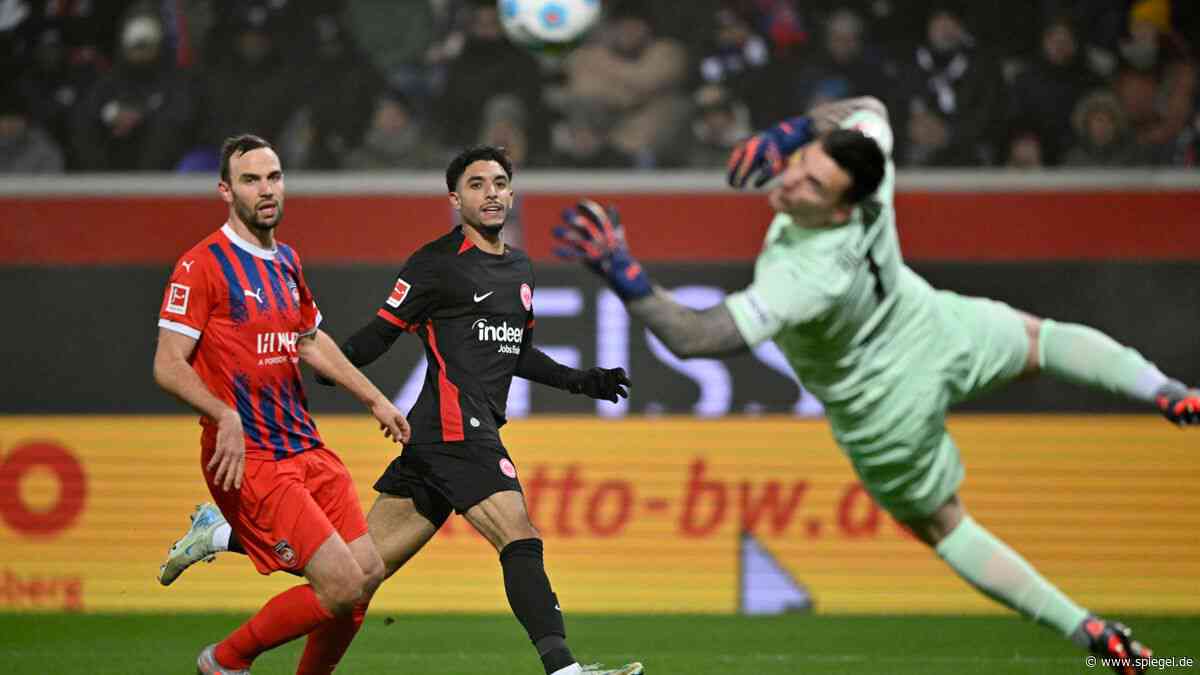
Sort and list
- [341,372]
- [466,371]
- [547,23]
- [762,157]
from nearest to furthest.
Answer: [762,157]
[341,372]
[466,371]
[547,23]

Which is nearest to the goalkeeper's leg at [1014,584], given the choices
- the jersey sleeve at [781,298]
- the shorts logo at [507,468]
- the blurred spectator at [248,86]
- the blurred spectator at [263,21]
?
the jersey sleeve at [781,298]

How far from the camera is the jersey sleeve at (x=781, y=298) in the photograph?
214 inches

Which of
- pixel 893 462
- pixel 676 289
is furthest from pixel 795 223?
pixel 676 289

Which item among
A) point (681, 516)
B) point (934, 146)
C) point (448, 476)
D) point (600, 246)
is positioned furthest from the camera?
point (934, 146)

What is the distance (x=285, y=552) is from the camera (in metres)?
6.32

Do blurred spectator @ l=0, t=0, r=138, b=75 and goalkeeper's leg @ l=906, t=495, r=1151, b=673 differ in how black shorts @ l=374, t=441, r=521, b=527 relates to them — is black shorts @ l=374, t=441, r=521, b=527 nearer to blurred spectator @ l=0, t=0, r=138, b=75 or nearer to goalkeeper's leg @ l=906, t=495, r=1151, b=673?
goalkeeper's leg @ l=906, t=495, r=1151, b=673

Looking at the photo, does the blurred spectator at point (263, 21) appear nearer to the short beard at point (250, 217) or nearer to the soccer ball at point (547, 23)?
the soccer ball at point (547, 23)

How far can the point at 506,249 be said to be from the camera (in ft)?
23.8

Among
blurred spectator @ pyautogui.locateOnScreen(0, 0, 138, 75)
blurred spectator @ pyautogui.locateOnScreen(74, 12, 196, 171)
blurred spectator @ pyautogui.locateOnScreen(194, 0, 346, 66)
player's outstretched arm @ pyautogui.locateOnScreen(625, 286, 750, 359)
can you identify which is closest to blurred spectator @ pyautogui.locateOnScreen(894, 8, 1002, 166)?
blurred spectator @ pyautogui.locateOnScreen(194, 0, 346, 66)

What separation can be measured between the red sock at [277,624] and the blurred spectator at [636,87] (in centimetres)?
610

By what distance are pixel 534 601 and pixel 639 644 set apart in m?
3.20

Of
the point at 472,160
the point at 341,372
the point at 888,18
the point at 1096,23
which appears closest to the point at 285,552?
the point at 341,372

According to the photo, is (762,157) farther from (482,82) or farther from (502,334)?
(482,82)

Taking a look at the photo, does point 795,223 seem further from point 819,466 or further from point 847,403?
point 819,466
